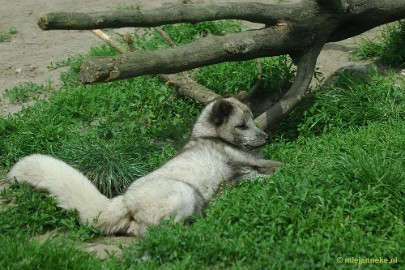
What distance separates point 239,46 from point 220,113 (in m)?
0.84

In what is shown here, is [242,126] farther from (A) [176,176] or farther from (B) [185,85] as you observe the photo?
(B) [185,85]

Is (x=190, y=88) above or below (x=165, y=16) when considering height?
below

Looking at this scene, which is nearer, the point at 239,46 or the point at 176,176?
the point at 176,176

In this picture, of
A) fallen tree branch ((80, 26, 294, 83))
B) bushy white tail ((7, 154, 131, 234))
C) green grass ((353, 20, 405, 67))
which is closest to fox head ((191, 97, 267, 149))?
fallen tree branch ((80, 26, 294, 83))

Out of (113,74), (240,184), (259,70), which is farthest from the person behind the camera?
(259,70)

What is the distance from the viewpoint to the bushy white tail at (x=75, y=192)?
6352 mm

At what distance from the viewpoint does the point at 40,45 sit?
11.7 metres

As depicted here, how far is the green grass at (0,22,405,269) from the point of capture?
527 cm

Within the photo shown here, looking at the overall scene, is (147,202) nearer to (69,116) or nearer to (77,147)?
(77,147)

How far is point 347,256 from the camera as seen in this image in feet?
16.6

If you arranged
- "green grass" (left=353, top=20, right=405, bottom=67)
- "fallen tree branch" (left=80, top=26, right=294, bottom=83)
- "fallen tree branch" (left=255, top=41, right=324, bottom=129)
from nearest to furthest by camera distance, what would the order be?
"fallen tree branch" (left=80, top=26, right=294, bottom=83) < "fallen tree branch" (left=255, top=41, right=324, bottom=129) < "green grass" (left=353, top=20, right=405, bottom=67)

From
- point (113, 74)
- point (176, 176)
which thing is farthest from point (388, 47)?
point (113, 74)

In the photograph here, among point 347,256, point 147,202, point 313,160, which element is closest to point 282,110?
point 313,160

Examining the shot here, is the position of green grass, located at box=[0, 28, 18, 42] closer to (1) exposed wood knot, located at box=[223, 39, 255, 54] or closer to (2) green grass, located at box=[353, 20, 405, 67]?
(1) exposed wood knot, located at box=[223, 39, 255, 54]
